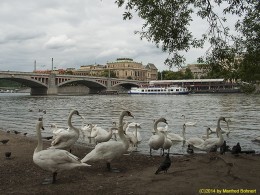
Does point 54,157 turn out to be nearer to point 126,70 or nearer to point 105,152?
point 105,152

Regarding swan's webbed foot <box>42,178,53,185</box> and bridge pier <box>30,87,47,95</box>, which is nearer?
swan's webbed foot <box>42,178,53,185</box>

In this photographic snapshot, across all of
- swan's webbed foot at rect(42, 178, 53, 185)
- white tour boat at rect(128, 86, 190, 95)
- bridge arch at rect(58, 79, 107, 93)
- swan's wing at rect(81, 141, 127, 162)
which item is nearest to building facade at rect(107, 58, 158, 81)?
bridge arch at rect(58, 79, 107, 93)

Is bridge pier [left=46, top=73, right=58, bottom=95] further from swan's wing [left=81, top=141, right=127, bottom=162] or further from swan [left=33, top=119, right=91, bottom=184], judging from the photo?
swan [left=33, top=119, right=91, bottom=184]

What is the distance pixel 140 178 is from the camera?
8055mm

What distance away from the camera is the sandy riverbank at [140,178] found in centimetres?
705

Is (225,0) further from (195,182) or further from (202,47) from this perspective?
(195,182)

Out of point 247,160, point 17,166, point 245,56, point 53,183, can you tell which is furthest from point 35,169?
point 245,56

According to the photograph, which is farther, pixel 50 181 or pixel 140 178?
pixel 140 178

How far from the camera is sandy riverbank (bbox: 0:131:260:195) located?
7.05 metres

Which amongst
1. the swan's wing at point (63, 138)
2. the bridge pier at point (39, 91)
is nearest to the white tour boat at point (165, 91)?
the bridge pier at point (39, 91)

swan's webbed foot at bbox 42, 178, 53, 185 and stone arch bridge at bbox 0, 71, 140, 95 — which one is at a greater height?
stone arch bridge at bbox 0, 71, 140, 95

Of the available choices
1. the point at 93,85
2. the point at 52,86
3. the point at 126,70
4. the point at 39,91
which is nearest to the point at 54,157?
the point at 52,86

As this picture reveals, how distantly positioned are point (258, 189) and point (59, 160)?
414cm

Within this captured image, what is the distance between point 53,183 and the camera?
306 inches
